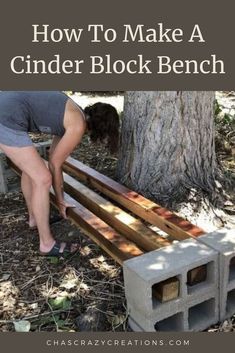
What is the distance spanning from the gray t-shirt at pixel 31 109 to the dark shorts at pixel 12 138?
29 mm

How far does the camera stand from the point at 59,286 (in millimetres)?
2996

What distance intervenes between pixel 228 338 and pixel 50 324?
102 centimetres

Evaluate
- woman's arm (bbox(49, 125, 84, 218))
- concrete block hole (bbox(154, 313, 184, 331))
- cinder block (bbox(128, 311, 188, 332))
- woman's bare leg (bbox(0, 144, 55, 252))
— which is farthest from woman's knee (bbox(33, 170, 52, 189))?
concrete block hole (bbox(154, 313, 184, 331))

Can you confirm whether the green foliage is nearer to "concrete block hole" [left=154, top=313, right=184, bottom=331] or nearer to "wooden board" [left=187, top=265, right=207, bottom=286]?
"concrete block hole" [left=154, top=313, right=184, bottom=331]

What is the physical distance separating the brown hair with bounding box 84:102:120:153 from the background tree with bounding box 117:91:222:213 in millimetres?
451

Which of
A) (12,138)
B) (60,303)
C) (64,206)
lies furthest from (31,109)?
(60,303)

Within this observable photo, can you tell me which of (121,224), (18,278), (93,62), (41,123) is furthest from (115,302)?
(93,62)

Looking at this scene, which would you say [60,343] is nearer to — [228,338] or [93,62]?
[228,338]

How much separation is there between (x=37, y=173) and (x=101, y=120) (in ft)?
1.92

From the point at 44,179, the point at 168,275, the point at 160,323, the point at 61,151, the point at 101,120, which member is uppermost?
the point at 101,120

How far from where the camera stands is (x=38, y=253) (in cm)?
337

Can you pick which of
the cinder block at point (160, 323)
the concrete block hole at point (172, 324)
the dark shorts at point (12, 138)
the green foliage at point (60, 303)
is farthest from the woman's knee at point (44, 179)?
the concrete block hole at point (172, 324)

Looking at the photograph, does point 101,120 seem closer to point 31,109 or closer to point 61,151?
point 61,151

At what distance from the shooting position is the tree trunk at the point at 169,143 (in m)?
3.51
